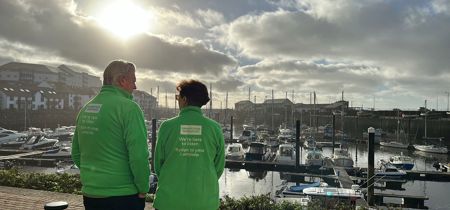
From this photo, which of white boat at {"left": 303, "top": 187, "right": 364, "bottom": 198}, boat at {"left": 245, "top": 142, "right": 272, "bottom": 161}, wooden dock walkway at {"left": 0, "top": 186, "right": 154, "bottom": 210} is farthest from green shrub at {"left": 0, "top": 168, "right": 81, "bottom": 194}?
boat at {"left": 245, "top": 142, "right": 272, "bottom": 161}

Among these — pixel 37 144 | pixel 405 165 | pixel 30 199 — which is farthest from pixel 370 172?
pixel 37 144

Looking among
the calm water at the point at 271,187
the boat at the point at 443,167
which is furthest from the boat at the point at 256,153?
the boat at the point at 443,167

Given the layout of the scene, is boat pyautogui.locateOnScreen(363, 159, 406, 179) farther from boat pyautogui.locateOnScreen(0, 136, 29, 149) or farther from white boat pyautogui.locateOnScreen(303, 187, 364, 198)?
boat pyautogui.locateOnScreen(0, 136, 29, 149)

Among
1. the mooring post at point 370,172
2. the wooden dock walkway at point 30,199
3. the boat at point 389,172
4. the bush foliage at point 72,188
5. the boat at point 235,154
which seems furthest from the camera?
the boat at point 235,154

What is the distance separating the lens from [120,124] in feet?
9.93

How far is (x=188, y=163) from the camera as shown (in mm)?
3016

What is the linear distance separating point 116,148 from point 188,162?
591mm

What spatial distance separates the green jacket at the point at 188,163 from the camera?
3.02m

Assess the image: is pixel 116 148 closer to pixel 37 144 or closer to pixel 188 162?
pixel 188 162

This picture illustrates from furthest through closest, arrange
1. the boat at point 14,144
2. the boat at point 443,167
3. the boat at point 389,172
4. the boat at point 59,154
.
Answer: the boat at point 14,144
the boat at point 443,167
the boat at point 59,154
the boat at point 389,172

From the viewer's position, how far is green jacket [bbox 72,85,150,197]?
118 inches

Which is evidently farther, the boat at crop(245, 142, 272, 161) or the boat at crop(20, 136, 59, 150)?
the boat at crop(20, 136, 59, 150)

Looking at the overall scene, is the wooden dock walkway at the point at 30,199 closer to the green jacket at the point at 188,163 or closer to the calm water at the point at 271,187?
the green jacket at the point at 188,163

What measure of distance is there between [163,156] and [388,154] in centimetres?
5370
